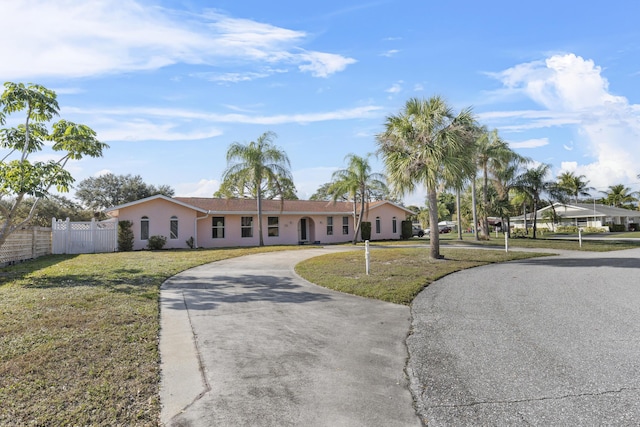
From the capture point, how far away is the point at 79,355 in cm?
482

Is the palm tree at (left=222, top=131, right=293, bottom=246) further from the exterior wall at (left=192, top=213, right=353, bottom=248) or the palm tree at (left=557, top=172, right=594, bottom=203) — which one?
the palm tree at (left=557, top=172, right=594, bottom=203)

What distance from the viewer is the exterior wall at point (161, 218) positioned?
977 inches

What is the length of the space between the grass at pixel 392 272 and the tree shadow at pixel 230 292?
1.00 meters

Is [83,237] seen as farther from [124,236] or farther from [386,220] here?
[386,220]

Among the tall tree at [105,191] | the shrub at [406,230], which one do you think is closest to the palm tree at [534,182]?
the shrub at [406,230]

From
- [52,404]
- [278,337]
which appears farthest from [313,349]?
[52,404]

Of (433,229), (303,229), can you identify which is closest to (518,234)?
(303,229)

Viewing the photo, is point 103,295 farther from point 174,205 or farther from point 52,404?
point 174,205

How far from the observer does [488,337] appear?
19.1 feet

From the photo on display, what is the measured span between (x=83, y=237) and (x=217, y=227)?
8.33 m

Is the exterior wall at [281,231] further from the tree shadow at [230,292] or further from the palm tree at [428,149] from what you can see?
the tree shadow at [230,292]

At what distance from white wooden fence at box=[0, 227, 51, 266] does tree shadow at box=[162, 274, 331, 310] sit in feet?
25.7

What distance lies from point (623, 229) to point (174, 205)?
55136 millimetres

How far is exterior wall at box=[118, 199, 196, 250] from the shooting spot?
81.5ft
